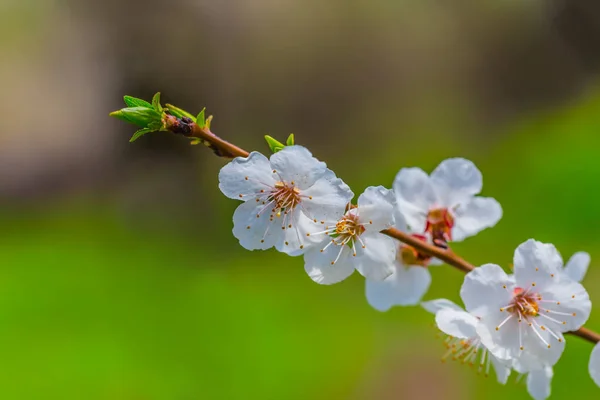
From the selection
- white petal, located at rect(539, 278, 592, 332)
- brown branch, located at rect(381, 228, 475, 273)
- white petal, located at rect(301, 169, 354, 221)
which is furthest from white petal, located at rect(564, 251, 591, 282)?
white petal, located at rect(301, 169, 354, 221)

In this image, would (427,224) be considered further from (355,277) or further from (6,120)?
(6,120)

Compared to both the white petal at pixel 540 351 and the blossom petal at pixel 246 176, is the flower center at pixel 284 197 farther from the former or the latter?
the white petal at pixel 540 351

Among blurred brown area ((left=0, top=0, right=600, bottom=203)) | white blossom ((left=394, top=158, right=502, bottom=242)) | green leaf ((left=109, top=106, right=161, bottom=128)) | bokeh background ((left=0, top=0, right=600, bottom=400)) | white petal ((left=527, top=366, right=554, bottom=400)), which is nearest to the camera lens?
green leaf ((left=109, top=106, right=161, bottom=128))

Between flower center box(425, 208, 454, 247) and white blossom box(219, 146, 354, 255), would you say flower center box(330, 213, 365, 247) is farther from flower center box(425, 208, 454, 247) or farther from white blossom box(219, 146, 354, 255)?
flower center box(425, 208, 454, 247)

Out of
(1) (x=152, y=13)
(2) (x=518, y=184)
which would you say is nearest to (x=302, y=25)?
(1) (x=152, y=13)

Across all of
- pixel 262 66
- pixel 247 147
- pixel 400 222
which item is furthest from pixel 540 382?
pixel 262 66

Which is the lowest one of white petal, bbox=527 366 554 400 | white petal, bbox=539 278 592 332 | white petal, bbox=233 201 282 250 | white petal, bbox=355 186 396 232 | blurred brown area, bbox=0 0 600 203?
white petal, bbox=527 366 554 400

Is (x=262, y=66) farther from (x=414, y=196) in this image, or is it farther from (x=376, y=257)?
(x=376, y=257)

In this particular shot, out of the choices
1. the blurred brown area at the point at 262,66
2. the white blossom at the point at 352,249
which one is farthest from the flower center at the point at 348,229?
the blurred brown area at the point at 262,66
